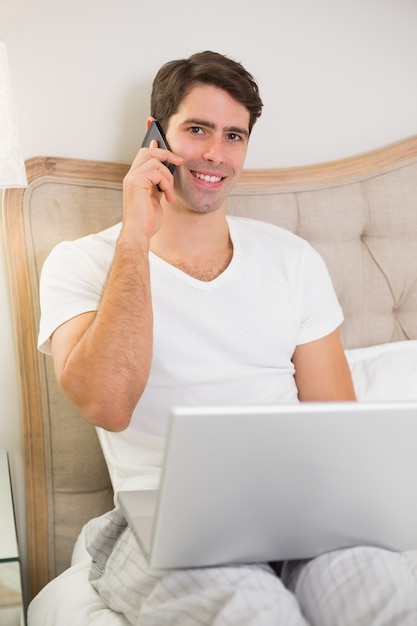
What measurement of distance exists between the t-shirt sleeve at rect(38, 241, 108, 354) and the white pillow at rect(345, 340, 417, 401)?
0.60 meters

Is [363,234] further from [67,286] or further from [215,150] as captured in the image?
[67,286]

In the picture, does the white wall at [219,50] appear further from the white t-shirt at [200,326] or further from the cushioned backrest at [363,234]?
the white t-shirt at [200,326]

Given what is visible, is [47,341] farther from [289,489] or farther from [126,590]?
[289,489]

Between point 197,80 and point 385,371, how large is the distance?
711 mm

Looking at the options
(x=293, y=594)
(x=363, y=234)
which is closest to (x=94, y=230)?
(x=363, y=234)

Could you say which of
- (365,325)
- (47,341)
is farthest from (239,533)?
(365,325)

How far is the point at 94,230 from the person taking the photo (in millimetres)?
1740

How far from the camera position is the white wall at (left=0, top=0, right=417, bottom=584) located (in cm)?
176

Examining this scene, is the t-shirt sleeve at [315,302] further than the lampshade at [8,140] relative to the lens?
Yes

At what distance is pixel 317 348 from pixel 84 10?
2.83 feet

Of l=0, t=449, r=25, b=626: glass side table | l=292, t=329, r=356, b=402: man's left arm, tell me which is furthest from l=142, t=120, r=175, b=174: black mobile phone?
l=0, t=449, r=25, b=626: glass side table

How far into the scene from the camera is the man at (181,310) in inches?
53.5

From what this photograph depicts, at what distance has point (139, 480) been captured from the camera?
1467 mm

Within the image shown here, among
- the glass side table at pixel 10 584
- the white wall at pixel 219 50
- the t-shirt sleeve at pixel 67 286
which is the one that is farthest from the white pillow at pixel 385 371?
the glass side table at pixel 10 584
